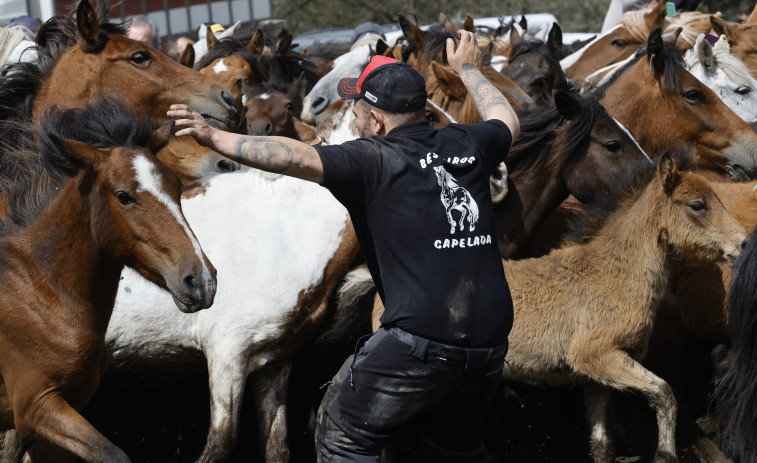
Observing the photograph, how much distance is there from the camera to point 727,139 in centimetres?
631

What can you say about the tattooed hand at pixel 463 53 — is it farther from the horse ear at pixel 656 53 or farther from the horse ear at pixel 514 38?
the horse ear at pixel 514 38

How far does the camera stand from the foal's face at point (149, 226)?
384 centimetres

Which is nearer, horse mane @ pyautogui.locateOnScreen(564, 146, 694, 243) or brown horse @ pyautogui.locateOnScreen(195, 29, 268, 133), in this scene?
horse mane @ pyautogui.locateOnScreen(564, 146, 694, 243)

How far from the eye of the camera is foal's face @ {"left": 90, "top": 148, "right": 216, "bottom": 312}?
3.84 metres

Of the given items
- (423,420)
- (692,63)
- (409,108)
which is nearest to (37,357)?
(423,420)

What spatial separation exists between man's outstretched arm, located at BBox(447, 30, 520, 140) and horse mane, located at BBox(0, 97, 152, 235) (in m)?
1.48

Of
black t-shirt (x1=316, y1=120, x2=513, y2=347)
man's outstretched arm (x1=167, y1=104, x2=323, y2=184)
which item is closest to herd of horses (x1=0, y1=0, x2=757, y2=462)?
black t-shirt (x1=316, y1=120, x2=513, y2=347)

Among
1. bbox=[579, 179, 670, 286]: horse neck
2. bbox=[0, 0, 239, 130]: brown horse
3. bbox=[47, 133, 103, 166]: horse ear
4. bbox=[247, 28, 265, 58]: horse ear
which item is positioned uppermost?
bbox=[47, 133, 103, 166]: horse ear

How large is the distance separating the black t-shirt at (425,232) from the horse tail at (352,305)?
69.2 inches

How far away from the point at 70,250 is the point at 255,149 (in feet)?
4.21

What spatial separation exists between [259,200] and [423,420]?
86.4 inches

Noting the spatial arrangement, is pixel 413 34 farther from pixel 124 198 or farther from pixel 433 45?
pixel 124 198

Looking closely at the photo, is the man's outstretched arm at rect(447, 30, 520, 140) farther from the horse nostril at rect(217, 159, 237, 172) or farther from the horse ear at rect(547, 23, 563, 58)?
the horse ear at rect(547, 23, 563, 58)

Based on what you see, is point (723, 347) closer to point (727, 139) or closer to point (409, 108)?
point (727, 139)
